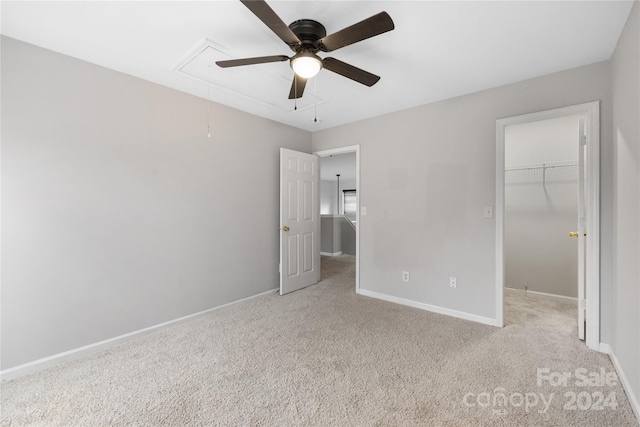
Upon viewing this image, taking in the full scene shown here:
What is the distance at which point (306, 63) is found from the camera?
1681 millimetres

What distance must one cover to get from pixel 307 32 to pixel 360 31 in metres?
0.44

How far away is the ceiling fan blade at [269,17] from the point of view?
48.5 inches

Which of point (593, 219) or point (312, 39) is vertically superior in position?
point (312, 39)

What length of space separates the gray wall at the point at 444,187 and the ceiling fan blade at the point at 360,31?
1.91 meters

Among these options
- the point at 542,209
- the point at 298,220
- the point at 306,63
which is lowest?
the point at 298,220

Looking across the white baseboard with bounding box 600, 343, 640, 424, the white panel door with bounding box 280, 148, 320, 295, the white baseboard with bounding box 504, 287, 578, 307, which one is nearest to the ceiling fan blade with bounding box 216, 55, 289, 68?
the white panel door with bounding box 280, 148, 320, 295

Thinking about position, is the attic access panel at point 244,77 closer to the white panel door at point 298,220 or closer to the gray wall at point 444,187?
the white panel door at point 298,220

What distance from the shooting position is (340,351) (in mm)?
2227

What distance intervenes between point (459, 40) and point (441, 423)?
2.46m

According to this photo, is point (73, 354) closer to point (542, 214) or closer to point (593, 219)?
point (593, 219)

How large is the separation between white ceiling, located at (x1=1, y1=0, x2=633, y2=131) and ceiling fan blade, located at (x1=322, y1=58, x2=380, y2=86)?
249 mm

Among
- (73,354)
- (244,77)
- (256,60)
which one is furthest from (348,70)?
(73,354)

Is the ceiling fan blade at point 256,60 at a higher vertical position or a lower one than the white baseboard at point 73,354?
higher

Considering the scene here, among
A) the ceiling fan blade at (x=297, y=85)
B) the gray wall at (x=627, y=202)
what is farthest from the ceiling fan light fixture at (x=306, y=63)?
the gray wall at (x=627, y=202)
